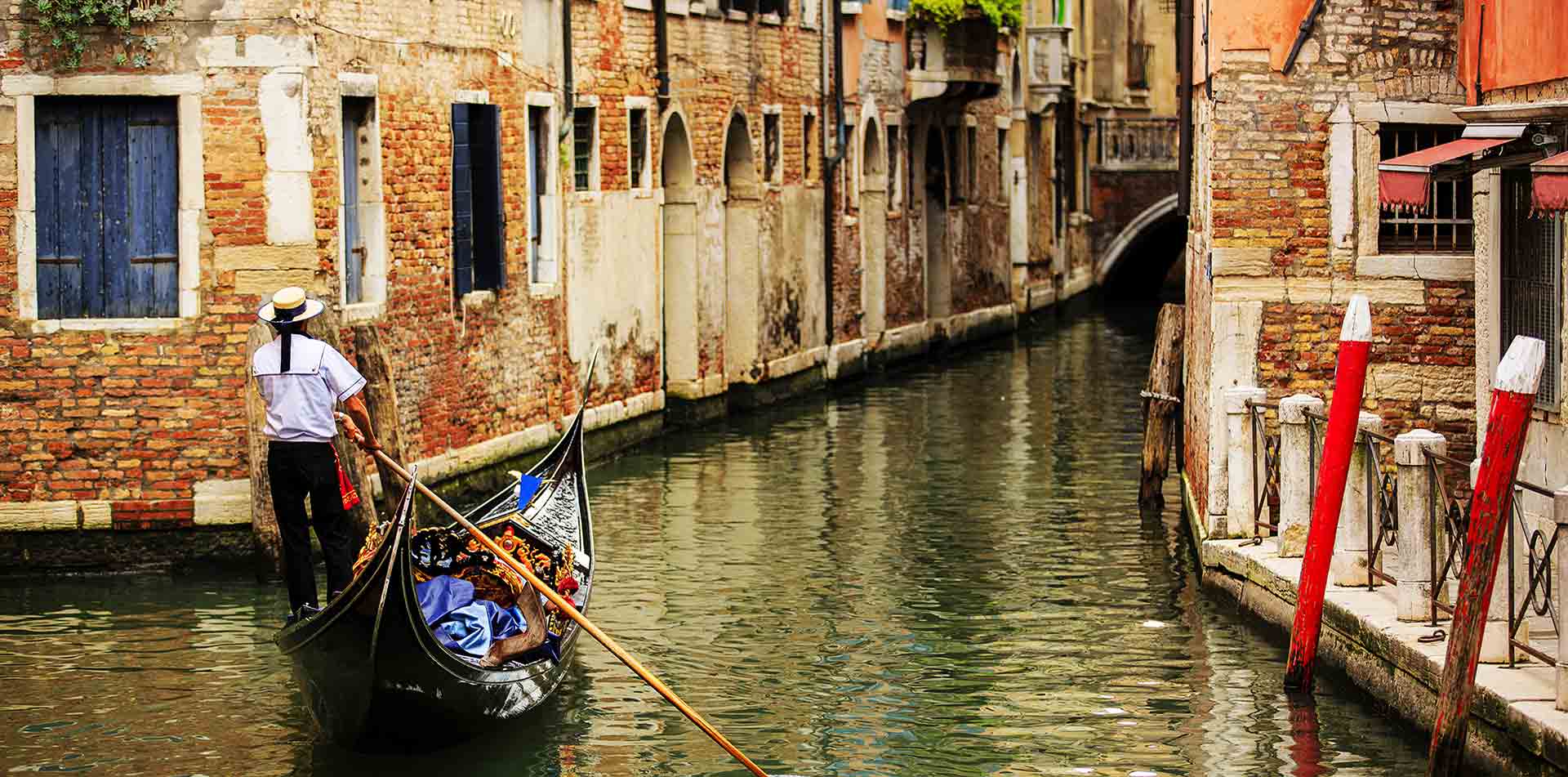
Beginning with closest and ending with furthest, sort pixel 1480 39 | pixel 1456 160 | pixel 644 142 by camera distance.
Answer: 1. pixel 1456 160
2. pixel 1480 39
3. pixel 644 142

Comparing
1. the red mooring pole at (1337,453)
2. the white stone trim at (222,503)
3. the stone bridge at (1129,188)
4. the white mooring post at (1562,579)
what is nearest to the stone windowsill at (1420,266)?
the red mooring pole at (1337,453)

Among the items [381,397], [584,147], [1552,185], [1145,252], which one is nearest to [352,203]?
[381,397]

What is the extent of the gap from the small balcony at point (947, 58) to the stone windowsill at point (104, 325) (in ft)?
47.5

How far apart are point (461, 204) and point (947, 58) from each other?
11.8 metres

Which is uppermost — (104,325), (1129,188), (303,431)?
(1129,188)

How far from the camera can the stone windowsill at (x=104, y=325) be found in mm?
11508

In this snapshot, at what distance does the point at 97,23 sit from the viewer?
1132cm

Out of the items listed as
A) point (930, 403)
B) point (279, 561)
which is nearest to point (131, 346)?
point (279, 561)

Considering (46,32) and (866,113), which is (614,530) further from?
(866,113)

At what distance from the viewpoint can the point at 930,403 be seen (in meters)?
20.3

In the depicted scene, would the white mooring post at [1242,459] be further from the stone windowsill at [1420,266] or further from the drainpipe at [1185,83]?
the drainpipe at [1185,83]

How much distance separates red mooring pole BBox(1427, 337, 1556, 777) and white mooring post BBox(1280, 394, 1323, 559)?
2689mm

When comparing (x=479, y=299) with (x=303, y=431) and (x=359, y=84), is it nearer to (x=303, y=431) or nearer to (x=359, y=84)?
(x=359, y=84)

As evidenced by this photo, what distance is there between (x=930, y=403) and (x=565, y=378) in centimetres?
528
